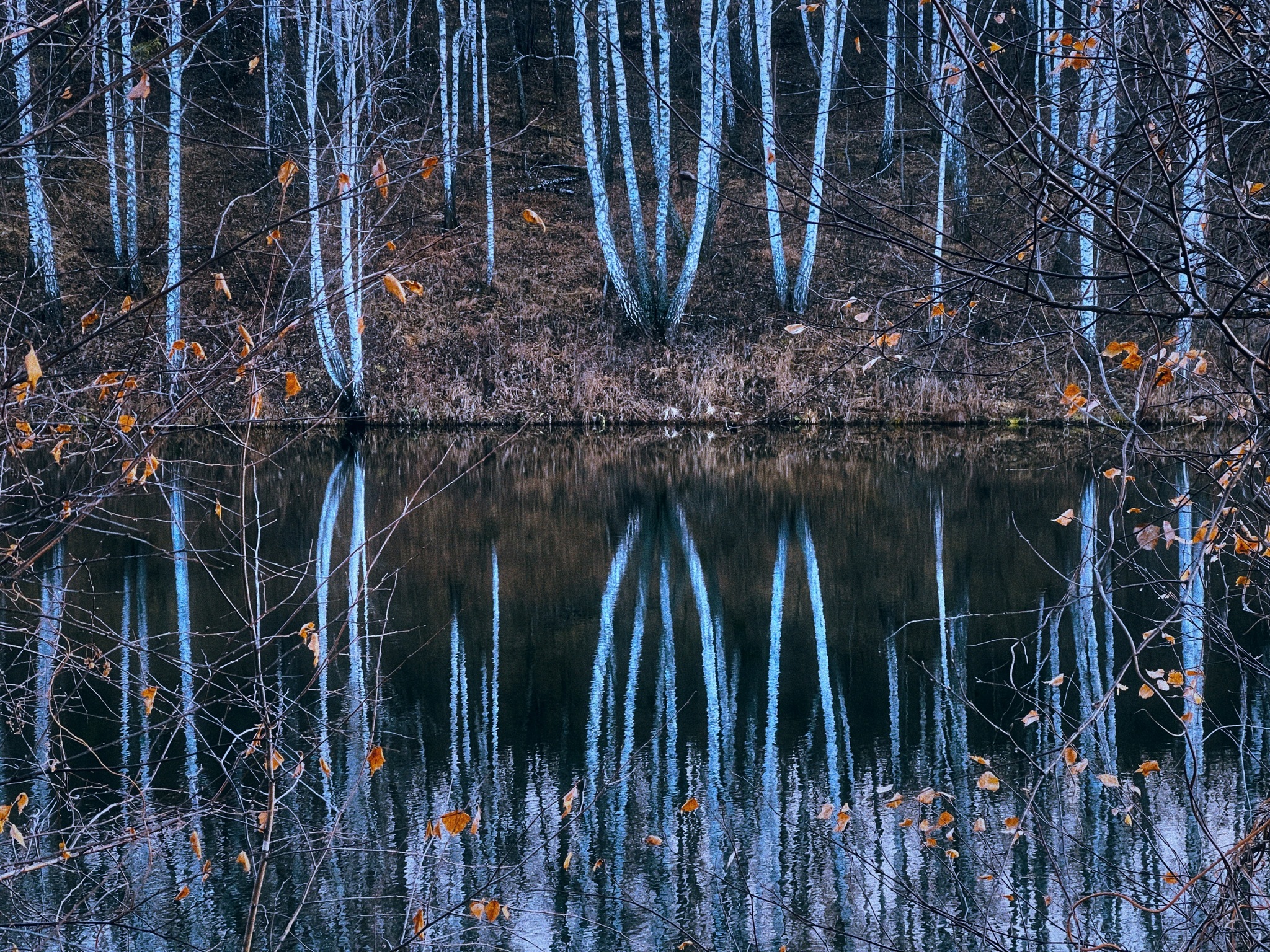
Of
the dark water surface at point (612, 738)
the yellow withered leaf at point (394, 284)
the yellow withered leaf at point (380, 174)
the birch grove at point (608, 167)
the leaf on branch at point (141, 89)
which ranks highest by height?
the birch grove at point (608, 167)

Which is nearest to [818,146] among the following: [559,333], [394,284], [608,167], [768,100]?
[768,100]

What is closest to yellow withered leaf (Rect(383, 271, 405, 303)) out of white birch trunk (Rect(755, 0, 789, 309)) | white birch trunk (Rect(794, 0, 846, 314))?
white birch trunk (Rect(755, 0, 789, 309))

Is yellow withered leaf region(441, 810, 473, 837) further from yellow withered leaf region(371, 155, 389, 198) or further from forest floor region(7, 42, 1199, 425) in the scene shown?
forest floor region(7, 42, 1199, 425)

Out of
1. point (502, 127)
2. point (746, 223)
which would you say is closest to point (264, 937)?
point (746, 223)

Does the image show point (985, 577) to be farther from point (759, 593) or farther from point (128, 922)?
point (128, 922)

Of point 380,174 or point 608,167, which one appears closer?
point 380,174

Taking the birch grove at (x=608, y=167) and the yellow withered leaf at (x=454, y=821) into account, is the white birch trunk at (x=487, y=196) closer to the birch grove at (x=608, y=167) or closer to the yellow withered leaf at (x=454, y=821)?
the birch grove at (x=608, y=167)

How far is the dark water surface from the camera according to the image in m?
3.26

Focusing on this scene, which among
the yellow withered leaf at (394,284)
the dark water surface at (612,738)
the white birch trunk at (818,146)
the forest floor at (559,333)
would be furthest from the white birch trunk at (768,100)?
the yellow withered leaf at (394,284)

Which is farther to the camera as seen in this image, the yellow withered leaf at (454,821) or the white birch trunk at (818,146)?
the white birch trunk at (818,146)

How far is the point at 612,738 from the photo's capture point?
16.4 feet

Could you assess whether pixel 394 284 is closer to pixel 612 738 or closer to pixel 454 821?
pixel 454 821

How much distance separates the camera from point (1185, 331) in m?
3.02

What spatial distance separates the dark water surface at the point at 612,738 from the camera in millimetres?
3262
